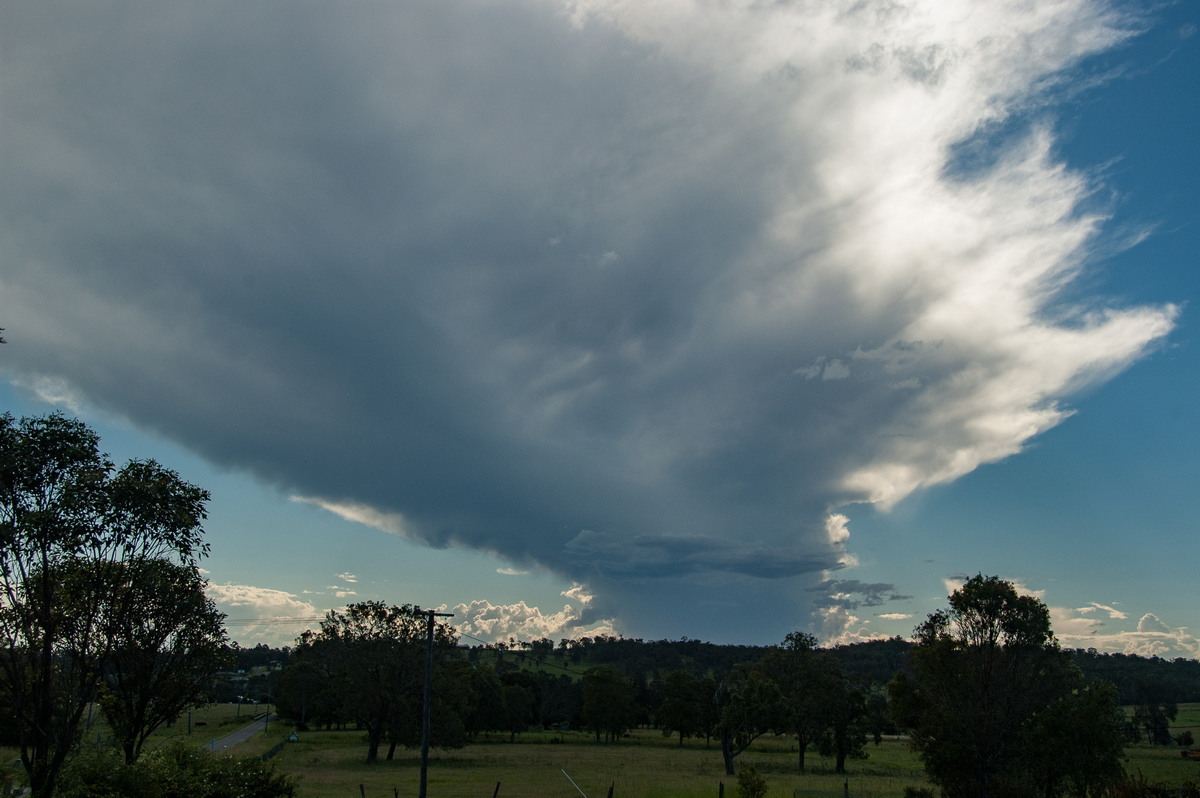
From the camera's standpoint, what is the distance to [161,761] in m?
21.3

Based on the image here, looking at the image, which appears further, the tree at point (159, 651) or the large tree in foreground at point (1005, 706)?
the large tree in foreground at point (1005, 706)

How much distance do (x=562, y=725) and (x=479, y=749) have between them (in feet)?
224

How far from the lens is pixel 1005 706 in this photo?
117 ft

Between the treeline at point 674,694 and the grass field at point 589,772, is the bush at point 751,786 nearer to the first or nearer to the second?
the grass field at point 589,772

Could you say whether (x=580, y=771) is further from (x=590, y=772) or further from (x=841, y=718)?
(x=841, y=718)

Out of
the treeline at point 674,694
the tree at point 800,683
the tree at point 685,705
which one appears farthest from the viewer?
the tree at point 685,705

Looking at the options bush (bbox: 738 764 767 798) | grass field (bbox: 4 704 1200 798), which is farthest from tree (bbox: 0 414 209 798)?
bush (bbox: 738 764 767 798)

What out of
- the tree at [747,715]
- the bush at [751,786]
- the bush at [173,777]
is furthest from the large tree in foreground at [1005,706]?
the bush at [173,777]

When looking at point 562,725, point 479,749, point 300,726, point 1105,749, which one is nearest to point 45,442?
point 1105,749

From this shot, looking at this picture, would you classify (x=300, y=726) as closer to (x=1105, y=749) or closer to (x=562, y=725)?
(x=562, y=725)

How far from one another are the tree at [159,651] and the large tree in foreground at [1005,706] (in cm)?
3528

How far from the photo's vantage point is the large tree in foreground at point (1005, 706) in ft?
119

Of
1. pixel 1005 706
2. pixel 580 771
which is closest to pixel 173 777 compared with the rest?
pixel 1005 706

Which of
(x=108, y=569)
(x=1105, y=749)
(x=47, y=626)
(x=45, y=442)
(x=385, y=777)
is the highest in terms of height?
(x=45, y=442)
